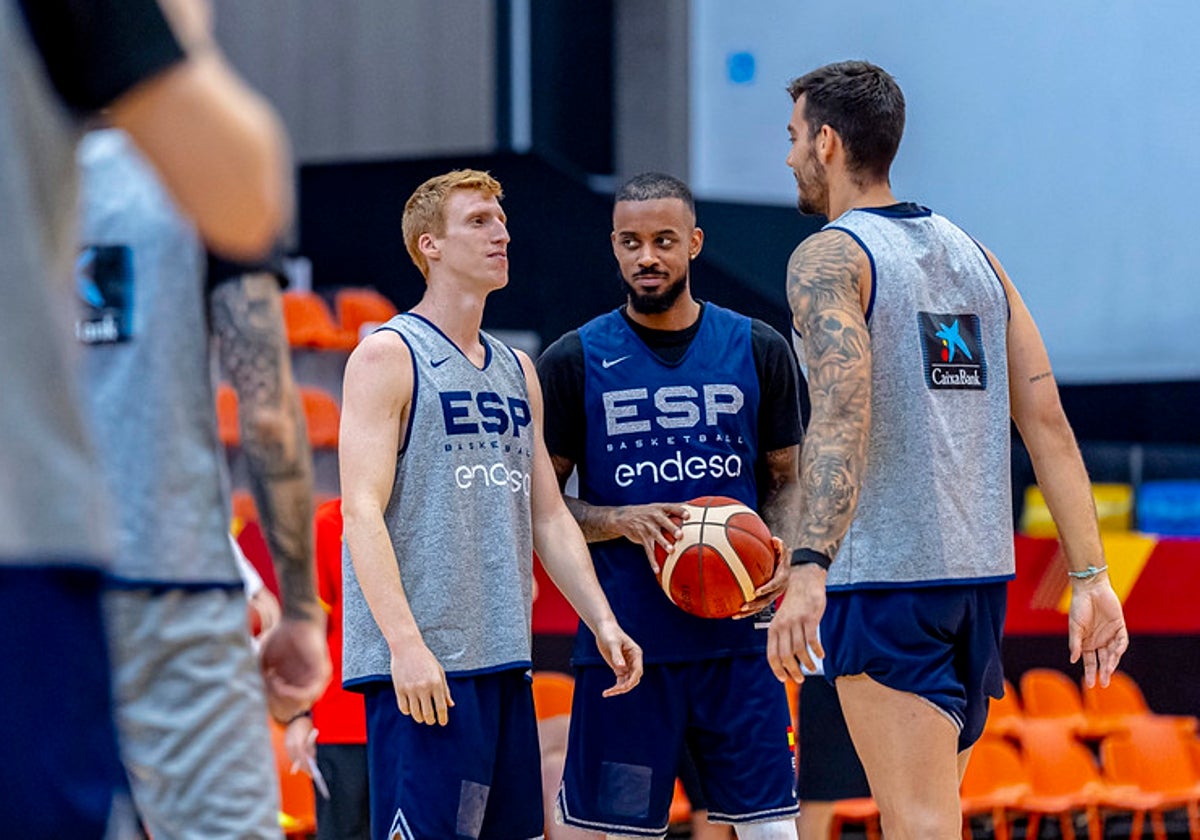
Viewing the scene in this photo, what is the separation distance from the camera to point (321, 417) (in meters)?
10.9

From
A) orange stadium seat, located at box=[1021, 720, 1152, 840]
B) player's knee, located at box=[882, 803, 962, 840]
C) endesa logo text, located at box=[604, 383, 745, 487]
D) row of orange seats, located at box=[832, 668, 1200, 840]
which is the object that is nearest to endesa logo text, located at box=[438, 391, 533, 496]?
endesa logo text, located at box=[604, 383, 745, 487]

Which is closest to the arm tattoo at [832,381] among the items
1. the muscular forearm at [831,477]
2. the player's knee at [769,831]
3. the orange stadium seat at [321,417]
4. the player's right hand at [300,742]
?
the muscular forearm at [831,477]

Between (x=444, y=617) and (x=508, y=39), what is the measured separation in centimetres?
952

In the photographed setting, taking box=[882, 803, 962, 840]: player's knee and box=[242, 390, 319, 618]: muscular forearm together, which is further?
box=[882, 803, 962, 840]: player's knee

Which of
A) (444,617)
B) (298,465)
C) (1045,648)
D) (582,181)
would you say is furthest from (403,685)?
(582,181)

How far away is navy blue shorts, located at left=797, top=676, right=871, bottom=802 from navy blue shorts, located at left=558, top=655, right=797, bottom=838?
6.08 ft

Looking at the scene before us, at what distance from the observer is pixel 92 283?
2572 mm

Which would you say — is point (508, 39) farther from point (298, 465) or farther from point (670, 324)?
point (298, 465)

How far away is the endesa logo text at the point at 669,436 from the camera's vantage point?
4707mm

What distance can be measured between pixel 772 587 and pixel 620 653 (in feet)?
1.54

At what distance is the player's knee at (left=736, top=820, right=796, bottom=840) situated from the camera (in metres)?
4.56

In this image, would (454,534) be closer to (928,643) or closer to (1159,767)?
(928,643)

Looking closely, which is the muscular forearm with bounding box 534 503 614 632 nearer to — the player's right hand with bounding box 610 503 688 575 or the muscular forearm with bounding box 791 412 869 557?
the player's right hand with bounding box 610 503 688 575

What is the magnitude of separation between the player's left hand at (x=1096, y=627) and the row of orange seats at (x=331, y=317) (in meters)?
7.42
